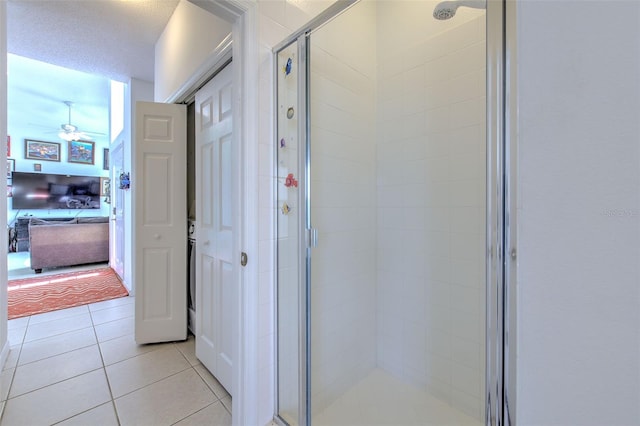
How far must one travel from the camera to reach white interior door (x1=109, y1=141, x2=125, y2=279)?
410 centimetres

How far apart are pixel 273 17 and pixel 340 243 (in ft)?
4.15

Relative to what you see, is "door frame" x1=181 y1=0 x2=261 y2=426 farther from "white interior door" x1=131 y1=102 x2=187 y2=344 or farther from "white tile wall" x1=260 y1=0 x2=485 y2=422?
"white interior door" x1=131 y1=102 x2=187 y2=344

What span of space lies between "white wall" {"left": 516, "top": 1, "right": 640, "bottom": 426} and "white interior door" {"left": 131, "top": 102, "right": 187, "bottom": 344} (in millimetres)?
2381

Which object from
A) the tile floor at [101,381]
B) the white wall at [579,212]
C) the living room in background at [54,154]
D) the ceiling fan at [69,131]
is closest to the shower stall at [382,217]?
the tile floor at [101,381]

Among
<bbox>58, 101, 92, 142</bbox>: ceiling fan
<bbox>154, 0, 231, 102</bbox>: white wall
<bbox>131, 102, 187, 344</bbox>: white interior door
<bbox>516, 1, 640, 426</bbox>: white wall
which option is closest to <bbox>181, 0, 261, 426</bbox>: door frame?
<bbox>154, 0, 231, 102</bbox>: white wall

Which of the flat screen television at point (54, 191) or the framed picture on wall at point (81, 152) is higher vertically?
the framed picture on wall at point (81, 152)

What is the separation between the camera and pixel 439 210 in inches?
63.2

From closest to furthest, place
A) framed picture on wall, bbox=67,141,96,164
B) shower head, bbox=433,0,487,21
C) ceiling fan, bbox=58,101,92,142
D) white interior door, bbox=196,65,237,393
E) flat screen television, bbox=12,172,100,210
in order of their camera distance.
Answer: shower head, bbox=433,0,487,21, white interior door, bbox=196,65,237,393, ceiling fan, bbox=58,101,92,142, flat screen television, bbox=12,172,100,210, framed picture on wall, bbox=67,141,96,164

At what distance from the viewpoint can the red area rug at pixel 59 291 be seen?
2989 millimetres

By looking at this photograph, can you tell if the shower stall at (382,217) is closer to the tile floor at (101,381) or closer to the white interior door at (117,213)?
the tile floor at (101,381)

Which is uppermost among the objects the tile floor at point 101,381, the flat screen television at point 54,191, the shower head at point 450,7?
the shower head at point 450,7

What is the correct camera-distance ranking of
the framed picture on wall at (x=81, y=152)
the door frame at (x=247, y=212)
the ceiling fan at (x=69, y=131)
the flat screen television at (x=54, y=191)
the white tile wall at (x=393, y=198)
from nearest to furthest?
the door frame at (x=247, y=212) → the white tile wall at (x=393, y=198) → the ceiling fan at (x=69, y=131) → the flat screen television at (x=54, y=191) → the framed picture on wall at (x=81, y=152)

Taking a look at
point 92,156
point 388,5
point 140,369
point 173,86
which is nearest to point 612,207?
point 388,5

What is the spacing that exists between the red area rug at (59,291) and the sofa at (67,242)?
1.52 ft
